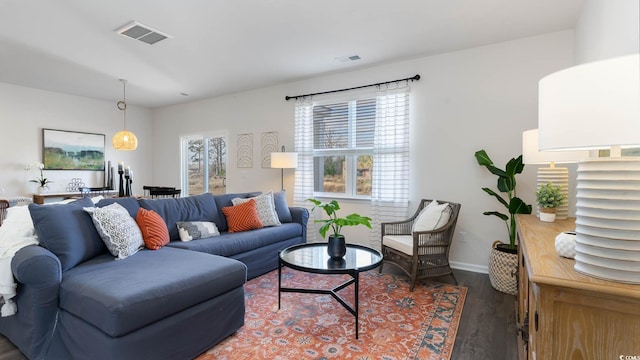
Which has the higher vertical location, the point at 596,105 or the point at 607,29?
the point at 607,29

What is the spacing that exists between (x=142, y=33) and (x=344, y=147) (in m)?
2.84

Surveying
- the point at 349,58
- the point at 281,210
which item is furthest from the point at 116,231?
the point at 349,58

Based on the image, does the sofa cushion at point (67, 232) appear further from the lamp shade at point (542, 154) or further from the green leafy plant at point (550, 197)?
the green leafy plant at point (550, 197)

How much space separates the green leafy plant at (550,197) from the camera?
2.14 meters

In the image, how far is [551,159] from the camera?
6.44 ft

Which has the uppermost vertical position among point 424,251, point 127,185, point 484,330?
point 127,185

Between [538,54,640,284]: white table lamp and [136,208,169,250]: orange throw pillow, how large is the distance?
2832 mm

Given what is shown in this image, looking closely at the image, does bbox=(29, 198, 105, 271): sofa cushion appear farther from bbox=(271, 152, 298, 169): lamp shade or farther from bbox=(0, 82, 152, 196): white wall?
bbox=(0, 82, 152, 196): white wall

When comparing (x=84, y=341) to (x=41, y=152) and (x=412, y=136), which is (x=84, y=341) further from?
(x=41, y=152)

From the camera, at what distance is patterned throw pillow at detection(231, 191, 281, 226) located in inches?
151

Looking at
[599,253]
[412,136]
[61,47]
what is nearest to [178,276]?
[599,253]

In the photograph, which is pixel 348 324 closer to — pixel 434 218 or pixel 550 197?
pixel 434 218

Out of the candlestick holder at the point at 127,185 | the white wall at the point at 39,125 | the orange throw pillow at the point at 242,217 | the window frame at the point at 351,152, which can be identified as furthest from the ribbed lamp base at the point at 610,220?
the white wall at the point at 39,125

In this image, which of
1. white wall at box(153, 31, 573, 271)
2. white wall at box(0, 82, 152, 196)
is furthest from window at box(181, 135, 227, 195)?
white wall at box(153, 31, 573, 271)
